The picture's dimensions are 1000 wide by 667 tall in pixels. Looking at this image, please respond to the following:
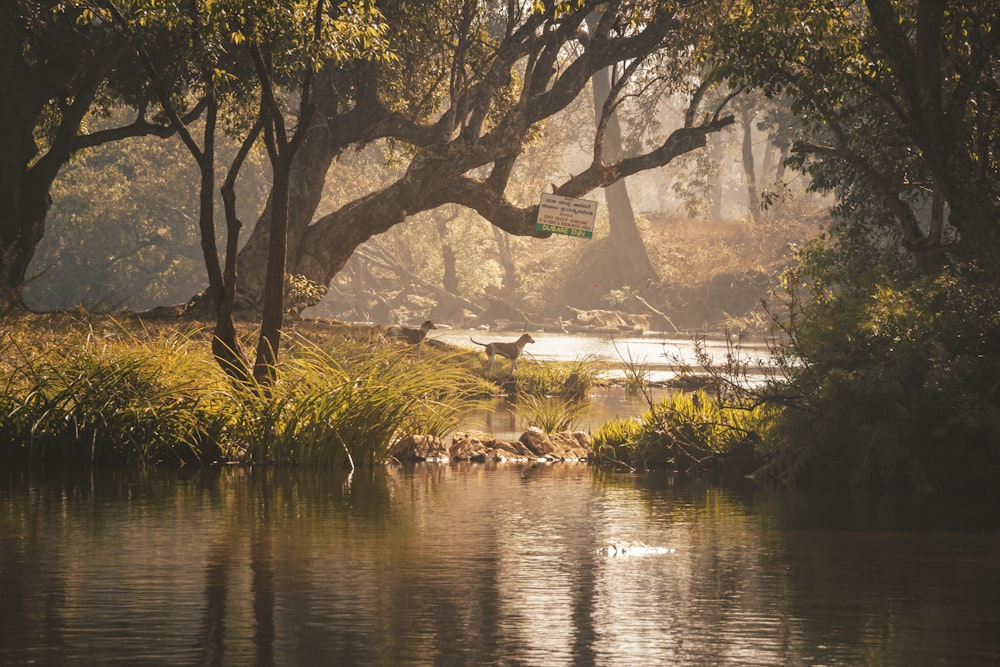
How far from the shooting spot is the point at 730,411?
13.4 metres

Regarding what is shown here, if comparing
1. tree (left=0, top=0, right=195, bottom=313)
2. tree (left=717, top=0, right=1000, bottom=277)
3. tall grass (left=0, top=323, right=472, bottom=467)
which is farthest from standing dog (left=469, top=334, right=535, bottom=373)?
tall grass (left=0, top=323, right=472, bottom=467)

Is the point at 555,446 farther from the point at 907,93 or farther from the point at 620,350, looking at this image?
the point at 620,350

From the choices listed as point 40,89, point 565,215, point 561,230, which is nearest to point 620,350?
point 565,215

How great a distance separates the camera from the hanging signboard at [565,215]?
88.7 feet

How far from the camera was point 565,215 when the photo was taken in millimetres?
27297

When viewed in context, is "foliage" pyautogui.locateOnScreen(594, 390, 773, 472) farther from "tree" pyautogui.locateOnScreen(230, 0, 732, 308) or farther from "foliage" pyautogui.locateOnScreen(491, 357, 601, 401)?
"tree" pyautogui.locateOnScreen(230, 0, 732, 308)

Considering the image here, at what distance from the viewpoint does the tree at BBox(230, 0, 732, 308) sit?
87.8 ft

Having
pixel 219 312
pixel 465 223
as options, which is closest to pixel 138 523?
pixel 219 312

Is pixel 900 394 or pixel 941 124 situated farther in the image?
pixel 941 124

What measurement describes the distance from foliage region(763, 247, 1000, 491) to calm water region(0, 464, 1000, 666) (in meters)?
0.90

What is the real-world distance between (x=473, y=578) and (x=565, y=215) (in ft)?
67.2

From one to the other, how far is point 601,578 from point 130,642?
2617 millimetres

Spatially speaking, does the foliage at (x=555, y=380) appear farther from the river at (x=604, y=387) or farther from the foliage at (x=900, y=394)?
the foliage at (x=900, y=394)

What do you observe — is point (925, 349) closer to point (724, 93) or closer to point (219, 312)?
point (219, 312)
